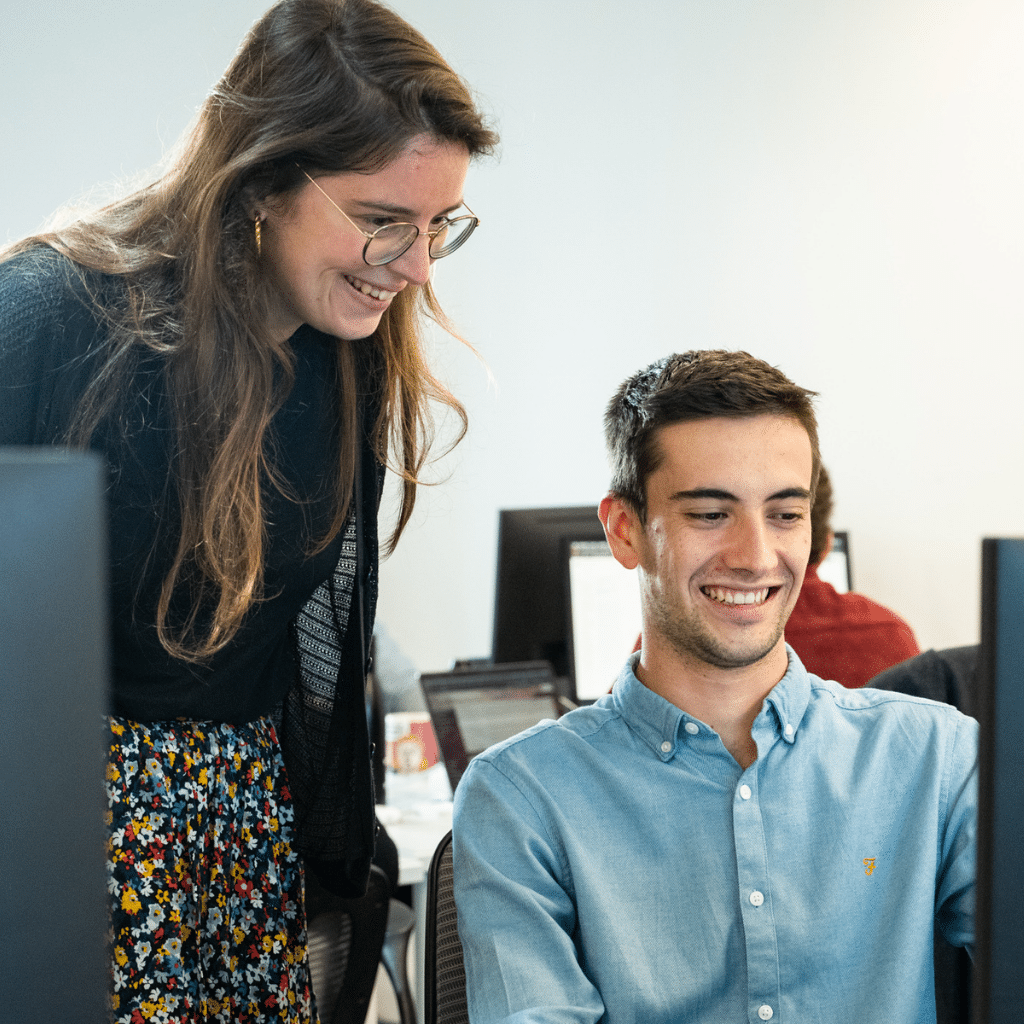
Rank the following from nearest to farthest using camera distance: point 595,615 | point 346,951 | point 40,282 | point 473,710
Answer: point 40,282
point 346,951
point 473,710
point 595,615

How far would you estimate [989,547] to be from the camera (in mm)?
496

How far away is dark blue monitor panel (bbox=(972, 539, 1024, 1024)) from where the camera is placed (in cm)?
49

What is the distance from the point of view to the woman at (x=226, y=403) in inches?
43.8

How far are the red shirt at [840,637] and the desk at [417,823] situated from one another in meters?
0.67

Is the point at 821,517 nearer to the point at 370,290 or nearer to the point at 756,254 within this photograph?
the point at 370,290

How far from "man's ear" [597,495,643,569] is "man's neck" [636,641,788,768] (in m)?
0.14

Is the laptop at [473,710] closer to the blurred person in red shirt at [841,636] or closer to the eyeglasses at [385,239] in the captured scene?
the blurred person in red shirt at [841,636]

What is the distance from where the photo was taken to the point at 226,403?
1161 mm

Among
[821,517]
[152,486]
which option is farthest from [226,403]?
[821,517]

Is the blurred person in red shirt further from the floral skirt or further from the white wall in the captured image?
the white wall

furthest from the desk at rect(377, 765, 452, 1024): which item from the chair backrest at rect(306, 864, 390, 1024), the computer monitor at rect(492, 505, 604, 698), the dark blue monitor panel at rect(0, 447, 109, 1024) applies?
the dark blue monitor panel at rect(0, 447, 109, 1024)

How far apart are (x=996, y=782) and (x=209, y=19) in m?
3.64

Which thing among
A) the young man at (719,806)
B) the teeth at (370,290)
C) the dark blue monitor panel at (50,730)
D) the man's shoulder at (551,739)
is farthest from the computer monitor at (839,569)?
the dark blue monitor panel at (50,730)

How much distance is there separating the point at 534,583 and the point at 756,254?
192 centimetres
